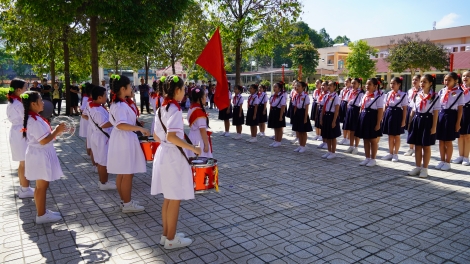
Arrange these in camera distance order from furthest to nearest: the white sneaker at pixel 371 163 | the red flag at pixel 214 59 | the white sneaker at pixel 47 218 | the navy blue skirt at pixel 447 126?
the white sneaker at pixel 371 163 → the navy blue skirt at pixel 447 126 → the red flag at pixel 214 59 → the white sneaker at pixel 47 218

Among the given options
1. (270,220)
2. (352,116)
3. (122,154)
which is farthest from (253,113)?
(122,154)

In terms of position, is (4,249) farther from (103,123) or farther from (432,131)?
(432,131)

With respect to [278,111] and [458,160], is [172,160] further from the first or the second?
[458,160]

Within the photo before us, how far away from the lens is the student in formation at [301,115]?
900 cm

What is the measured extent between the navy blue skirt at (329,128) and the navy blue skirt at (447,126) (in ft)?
6.71

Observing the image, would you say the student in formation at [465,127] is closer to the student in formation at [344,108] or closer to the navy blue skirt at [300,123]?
the student in formation at [344,108]

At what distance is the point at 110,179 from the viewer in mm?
6730

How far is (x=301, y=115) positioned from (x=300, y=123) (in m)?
0.21

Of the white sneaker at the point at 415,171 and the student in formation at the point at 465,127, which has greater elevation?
the student in formation at the point at 465,127

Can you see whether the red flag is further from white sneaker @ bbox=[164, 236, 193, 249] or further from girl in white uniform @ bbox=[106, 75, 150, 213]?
white sneaker @ bbox=[164, 236, 193, 249]

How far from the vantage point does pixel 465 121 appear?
24.6 ft

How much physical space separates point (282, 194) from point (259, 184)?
69 cm

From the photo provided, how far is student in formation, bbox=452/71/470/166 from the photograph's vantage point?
742 cm

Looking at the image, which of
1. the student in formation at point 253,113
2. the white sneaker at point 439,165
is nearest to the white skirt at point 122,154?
the white sneaker at point 439,165
